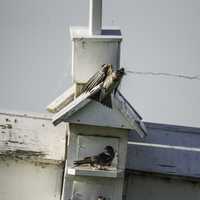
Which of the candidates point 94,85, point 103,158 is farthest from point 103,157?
point 94,85

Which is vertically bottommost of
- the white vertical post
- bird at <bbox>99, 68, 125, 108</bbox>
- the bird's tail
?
the bird's tail

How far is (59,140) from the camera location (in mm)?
1727

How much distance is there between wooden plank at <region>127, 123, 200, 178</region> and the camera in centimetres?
171

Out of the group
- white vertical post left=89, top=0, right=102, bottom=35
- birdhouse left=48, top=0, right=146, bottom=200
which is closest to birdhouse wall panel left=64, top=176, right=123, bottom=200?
birdhouse left=48, top=0, right=146, bottom=200

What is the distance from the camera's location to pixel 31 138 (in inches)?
68.1

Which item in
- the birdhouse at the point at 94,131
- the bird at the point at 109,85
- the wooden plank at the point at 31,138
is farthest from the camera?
the wooden plank at the point at 31,138

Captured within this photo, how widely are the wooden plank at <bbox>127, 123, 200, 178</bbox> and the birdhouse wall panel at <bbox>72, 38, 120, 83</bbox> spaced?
1.15ft

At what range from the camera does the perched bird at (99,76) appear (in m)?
1.44

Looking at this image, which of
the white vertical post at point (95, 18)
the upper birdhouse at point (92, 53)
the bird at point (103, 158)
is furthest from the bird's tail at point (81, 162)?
the white vertical post at point (95, 18)

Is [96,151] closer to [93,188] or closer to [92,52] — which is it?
[93,188]

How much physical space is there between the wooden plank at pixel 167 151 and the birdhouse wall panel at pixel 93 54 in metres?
0.35

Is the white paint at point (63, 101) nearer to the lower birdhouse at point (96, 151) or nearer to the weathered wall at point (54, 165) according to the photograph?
the weathered wall at point (54, 165)

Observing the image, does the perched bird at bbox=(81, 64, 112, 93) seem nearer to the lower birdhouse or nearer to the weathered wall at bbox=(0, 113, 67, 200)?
the lower birdhouse

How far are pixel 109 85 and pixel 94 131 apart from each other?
18 cm
